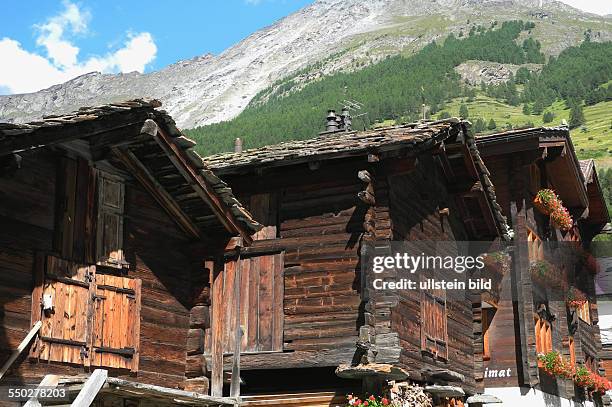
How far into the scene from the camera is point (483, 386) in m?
21.8

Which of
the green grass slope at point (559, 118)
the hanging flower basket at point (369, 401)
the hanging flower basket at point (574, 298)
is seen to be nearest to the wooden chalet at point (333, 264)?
the hanging flower basket at point (369, 401)

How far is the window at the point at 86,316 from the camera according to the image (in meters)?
11.6

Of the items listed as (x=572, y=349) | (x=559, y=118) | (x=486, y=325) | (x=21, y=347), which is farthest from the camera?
(x=559, y=118)

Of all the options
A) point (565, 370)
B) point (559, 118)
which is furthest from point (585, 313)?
point (559, 118)

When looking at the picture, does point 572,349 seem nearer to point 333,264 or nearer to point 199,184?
point 333,264

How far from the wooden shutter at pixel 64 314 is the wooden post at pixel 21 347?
118 millimetres

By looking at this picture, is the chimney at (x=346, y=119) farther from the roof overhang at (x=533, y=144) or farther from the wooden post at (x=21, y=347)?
the wooden post at (x=21, y=347)

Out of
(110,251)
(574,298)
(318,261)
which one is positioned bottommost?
(110,251)

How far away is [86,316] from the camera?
1212 centimetres

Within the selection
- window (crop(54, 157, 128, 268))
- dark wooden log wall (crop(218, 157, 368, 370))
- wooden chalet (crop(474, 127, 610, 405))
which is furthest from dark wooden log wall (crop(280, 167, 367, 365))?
wooden chalet (crop(474, 127, 610, 405))

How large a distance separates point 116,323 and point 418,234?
26.3ft

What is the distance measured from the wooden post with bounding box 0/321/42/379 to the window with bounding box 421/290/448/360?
28.6 ft

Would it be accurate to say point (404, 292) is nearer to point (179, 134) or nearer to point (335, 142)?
point (335, 142)

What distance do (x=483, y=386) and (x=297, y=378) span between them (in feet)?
18.9
